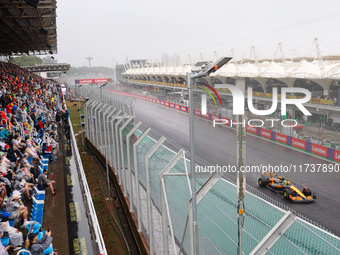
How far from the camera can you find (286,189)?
1182 centimetres

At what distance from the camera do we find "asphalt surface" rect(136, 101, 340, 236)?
11.4 m

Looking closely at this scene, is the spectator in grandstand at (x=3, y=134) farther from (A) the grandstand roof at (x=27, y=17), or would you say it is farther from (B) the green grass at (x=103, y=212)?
(A) the grandstand roof at (x=27, y=17)

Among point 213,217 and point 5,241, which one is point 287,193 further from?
point 5,241

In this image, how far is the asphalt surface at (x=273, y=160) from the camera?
11.4m

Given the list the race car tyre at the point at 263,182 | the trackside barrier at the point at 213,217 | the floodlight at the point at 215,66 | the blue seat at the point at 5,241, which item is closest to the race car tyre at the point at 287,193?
the race car tyre at the point at 263,182

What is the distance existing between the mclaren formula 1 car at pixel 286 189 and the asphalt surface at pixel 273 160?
0.20 m

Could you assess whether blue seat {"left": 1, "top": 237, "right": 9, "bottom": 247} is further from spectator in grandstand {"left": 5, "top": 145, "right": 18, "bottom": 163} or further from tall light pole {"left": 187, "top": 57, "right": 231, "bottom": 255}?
tall light pole {"left": 187, "top": 57, "right": 231, "bottom": 255}

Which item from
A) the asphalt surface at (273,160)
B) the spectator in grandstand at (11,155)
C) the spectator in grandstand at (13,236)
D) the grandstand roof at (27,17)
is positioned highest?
the grandstand roof at (27,17)

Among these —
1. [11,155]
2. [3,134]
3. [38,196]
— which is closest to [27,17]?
[3,134]

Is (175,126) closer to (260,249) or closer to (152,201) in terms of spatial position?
(152,201)

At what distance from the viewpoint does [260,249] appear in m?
2.87

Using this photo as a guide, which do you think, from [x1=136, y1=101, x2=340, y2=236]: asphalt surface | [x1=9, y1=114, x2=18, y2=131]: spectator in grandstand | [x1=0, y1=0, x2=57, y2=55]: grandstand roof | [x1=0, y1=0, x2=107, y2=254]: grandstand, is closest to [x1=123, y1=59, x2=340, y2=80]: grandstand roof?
[x1=136, y1=101, x2=340, y2=236]: asphalt surface

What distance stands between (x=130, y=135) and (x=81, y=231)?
258 cm

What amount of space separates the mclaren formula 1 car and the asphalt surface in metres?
0.20
